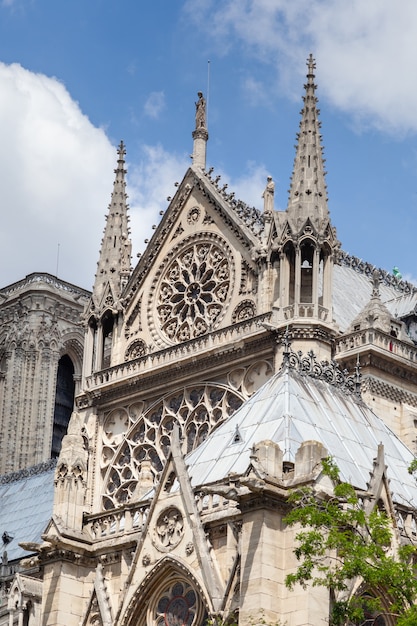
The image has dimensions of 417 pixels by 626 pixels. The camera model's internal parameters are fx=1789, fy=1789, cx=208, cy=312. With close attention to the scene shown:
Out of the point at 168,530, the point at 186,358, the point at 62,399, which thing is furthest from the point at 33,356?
the point at 168,530

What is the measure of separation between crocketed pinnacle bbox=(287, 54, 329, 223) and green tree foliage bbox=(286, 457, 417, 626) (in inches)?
951

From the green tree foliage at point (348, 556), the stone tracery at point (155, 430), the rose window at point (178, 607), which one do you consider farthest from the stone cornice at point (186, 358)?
the green tree foliage at point (348, 556)

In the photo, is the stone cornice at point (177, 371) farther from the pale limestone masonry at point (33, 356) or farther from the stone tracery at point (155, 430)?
the pale limestone masonry at point (33, 356)

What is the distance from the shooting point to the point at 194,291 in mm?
56844

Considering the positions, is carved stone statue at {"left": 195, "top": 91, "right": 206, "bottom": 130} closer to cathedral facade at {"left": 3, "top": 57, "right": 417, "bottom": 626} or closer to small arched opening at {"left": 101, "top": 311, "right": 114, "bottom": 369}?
cathedral facade at {"left": 3, "top": 57, "right": 417, "bottom": 626}

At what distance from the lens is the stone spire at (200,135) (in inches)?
2324

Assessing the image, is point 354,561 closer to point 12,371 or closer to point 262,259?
point 262,259

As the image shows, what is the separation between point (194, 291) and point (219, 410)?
5.33 meters

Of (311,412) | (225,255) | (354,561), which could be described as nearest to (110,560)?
(311,412)

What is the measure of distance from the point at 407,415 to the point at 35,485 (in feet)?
76.6

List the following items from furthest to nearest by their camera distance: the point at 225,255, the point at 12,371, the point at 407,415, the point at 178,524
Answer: the point at 12,371
the point at 225,255
the point at 407,415
the point at 178,524

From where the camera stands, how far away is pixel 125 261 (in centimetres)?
6025

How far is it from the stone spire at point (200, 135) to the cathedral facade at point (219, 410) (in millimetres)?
62

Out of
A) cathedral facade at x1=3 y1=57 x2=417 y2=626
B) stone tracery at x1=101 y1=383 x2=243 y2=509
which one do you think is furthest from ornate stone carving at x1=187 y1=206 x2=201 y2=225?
stone tracery at x1=101 y1=383 x2=243 y2=509
